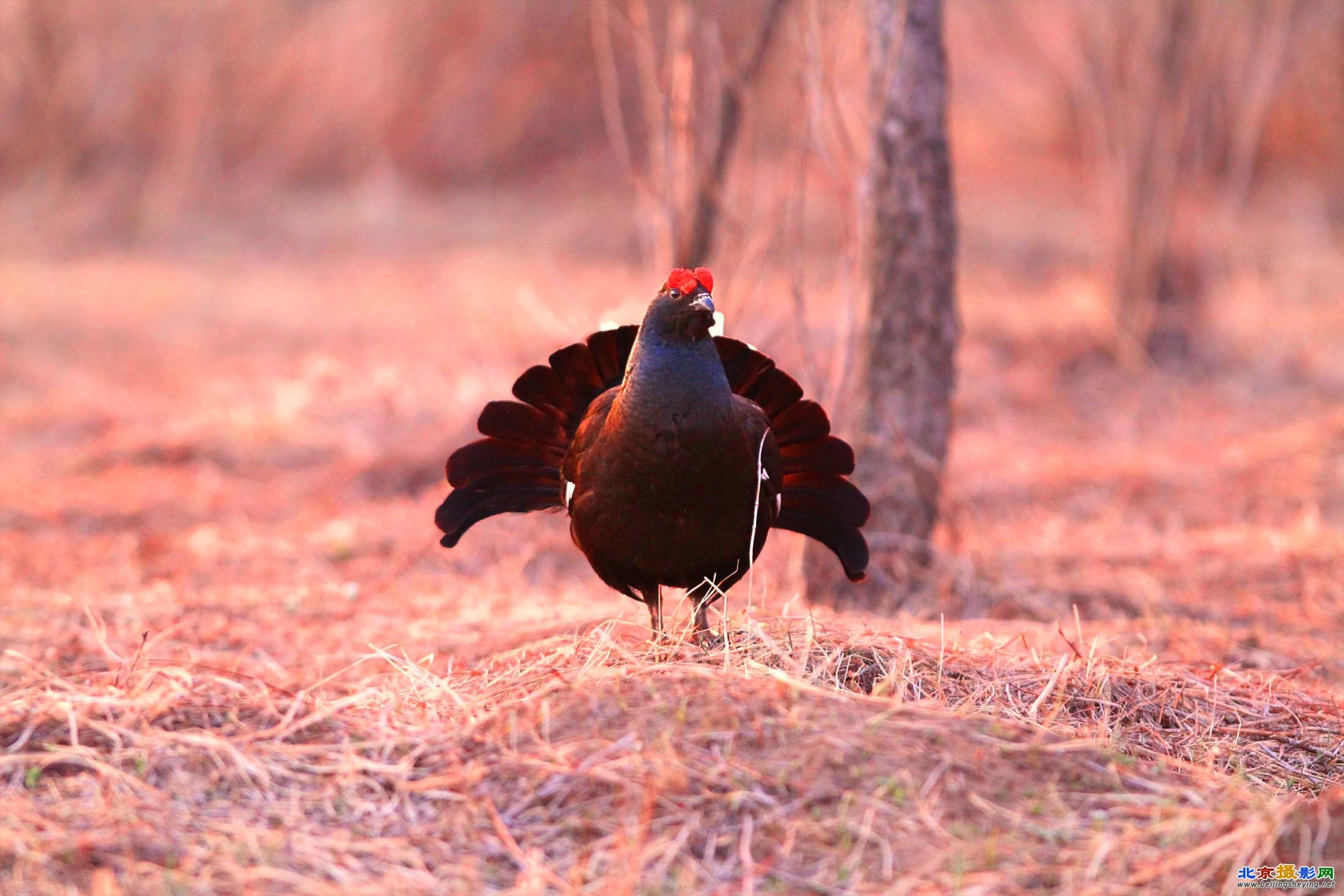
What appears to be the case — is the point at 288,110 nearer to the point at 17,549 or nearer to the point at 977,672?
the point at 17,549

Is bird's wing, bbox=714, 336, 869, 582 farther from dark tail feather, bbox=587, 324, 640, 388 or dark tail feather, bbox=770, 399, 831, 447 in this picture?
dark tail feather, bbox=587, 324, 640, 388

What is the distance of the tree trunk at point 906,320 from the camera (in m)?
4.23

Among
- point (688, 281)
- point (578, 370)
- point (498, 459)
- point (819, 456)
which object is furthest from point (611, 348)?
point (819, 456)

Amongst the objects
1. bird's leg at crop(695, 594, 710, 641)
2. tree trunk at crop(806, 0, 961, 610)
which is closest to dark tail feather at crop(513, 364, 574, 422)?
bird's leg at crop(695, 594, 710, 641)

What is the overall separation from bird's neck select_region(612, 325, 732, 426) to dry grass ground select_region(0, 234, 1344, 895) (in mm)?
554

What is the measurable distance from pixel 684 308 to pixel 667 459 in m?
0.36

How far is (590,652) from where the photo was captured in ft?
10.0

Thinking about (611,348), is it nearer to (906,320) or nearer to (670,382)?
(670,382)

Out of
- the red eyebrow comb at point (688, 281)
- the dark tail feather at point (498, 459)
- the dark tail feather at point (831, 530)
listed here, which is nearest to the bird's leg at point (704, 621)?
the dark tail feather at point (831, 530)

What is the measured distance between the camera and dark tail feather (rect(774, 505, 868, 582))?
3.53 m

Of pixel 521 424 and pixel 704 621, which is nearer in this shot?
pixel 704 621

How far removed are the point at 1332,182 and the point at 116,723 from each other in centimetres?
1310

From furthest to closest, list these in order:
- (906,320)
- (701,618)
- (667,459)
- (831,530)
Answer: (906,320), (831,530), (701,618), (667,459)

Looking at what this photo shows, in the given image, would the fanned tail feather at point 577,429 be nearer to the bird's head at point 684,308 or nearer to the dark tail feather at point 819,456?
the dark tail feather at point 819,456
